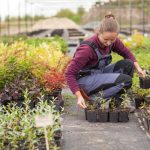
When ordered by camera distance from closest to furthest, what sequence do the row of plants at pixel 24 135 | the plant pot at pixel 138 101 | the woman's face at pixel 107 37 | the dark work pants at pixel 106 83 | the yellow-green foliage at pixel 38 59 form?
the row of plants at pixel 24 135 < the woman's face at pixel 107 37 < the dark work pants at pixel 106 83 < the plant pot at pixel 138 101 < the yellow-green foliage at pixel 38 59

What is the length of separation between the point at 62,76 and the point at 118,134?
1415mm

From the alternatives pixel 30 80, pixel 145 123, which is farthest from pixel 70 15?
pixel 145 123

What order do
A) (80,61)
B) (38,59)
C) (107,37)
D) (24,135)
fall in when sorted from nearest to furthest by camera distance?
(24,135)
(107,37)
(80,61)
(38,59)

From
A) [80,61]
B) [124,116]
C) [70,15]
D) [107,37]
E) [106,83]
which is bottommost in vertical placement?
[70,15]

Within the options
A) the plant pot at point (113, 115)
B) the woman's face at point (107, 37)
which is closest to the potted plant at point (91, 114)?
the plant pot at point (113, 115)

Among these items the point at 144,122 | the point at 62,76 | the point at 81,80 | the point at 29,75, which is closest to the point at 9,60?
the point at 29,75

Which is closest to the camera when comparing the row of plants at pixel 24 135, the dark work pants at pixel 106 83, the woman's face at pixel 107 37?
the row of plants at pixel 24 135

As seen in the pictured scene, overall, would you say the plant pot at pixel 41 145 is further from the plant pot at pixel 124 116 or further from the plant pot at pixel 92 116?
the plant pot at pixel 124 116

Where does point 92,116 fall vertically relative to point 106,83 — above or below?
below

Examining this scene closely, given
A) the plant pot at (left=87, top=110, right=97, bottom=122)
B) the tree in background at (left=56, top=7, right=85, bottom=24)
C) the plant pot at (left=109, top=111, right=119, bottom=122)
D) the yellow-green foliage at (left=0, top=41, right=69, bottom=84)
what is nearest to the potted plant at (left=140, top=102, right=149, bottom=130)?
the plant pot at (left=109, top=111, right=119, bottom=122)

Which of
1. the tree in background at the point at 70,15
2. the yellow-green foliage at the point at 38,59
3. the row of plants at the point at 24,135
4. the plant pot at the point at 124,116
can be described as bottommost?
the tree in background at the point at 70,15

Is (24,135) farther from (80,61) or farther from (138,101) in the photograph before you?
(138,101)

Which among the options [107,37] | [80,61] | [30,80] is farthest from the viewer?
[30,80]

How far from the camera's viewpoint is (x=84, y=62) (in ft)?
15.1
